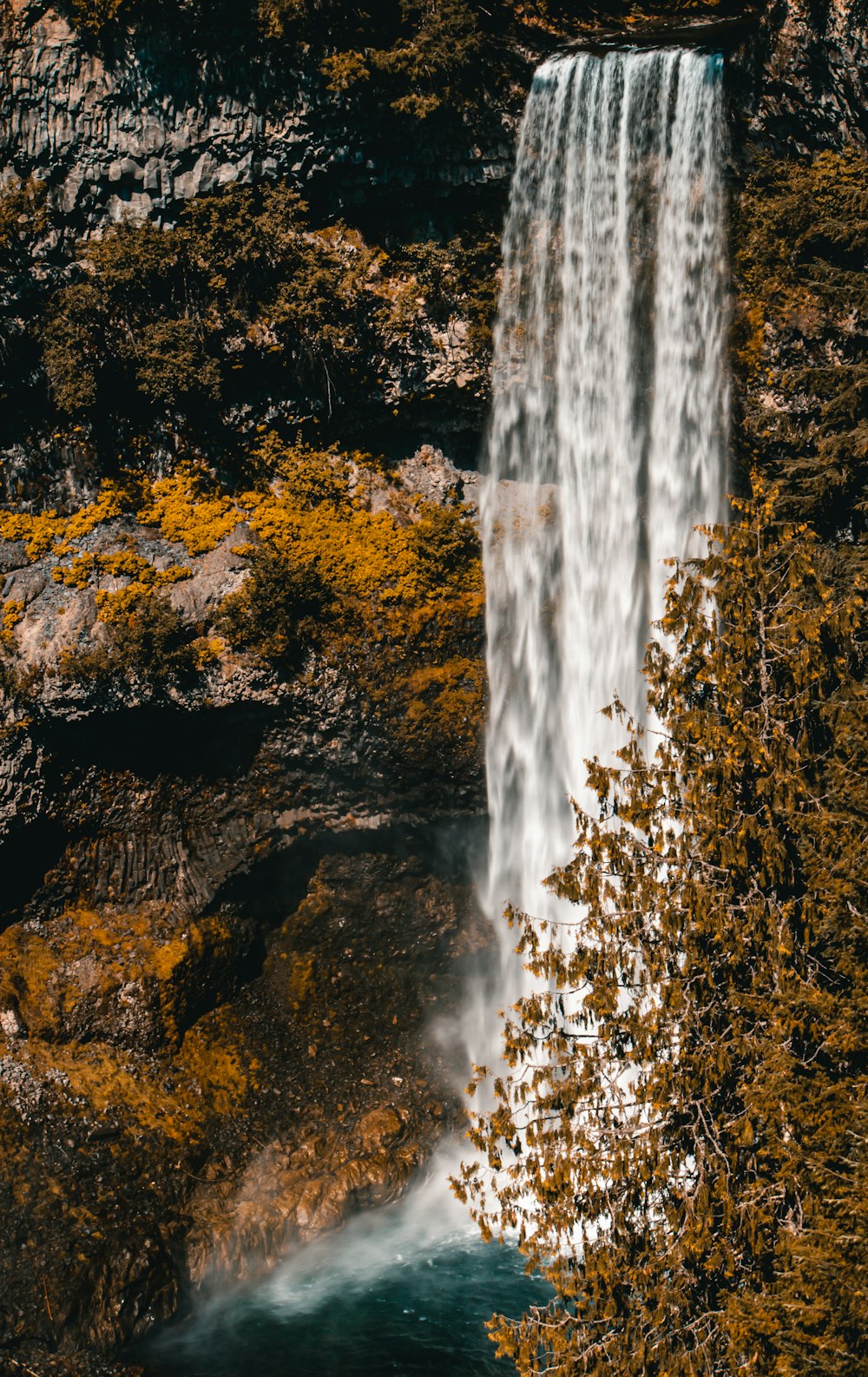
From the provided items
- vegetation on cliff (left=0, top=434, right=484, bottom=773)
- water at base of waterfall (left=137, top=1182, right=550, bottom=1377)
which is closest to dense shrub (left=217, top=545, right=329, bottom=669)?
vegetation on cliff (left=0, top=434, right=484, bottom=773)

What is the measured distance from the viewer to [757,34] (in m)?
17.2

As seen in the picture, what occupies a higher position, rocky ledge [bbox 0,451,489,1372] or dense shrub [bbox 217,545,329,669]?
dense shrub [bbox 217,545,329,669]

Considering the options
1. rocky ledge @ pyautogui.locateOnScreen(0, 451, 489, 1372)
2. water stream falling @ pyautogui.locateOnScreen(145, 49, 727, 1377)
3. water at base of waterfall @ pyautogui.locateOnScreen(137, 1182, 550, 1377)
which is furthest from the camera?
rocky ledge @ pyautogui.locateOnScreen(0, 451, 489, 1372)

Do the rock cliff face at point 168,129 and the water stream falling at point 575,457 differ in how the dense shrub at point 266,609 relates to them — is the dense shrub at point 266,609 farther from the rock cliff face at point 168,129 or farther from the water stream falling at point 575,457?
the rock cliff face at point 168,129

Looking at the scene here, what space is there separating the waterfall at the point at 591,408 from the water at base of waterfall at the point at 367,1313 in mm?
5318

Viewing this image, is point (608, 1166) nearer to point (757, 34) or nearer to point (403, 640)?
point (403, 640)

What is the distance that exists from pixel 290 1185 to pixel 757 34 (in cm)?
1900

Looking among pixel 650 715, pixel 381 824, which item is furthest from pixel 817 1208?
pixel 381 824

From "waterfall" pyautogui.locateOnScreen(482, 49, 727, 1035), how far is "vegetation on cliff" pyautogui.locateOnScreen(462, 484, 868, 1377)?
329 inches

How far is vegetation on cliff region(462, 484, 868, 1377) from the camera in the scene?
8719 millimetres

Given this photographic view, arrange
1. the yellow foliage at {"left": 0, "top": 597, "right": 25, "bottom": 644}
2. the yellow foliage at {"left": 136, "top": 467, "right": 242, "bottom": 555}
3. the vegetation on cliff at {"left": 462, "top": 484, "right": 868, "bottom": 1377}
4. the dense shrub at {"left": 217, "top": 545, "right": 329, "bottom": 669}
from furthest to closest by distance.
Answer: the yellow foliage at {"left": 136, "top": 467, "right": 242, "bottom": 555} < the dense shrub at {"left": 217, "top": 545, "right": 329, "bottom": 669} < the yellow foliage at {"left": 0, "top": 597, "right": 25, "bottom": 644} < the vegetation on cliff at {"left": 462, "top": 484, "right": 868, "bottom": 1377}

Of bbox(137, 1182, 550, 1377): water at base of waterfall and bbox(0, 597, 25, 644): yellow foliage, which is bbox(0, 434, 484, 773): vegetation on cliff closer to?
bbox(0, 597, 25, 644): yellow foliage

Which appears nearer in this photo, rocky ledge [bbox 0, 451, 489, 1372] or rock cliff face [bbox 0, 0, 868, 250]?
rocky ledge [bbox 0, 451, 489, 1372]

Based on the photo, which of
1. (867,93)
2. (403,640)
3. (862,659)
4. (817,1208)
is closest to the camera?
(817,1208)
